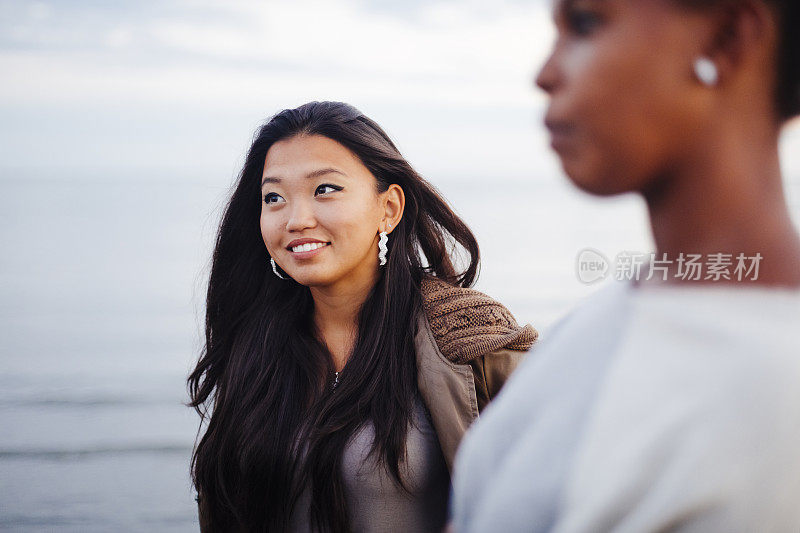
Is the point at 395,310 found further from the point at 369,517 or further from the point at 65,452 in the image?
the point at 65,452

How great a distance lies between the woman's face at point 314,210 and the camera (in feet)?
8.30

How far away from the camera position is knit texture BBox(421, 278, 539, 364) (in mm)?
2523

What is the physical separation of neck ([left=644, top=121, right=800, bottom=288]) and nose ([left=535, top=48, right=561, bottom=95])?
4.4 inches

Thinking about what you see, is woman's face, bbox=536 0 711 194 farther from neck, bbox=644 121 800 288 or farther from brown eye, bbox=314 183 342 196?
brown eye, bbox=314 183 342 196

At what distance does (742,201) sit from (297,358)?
7.47 feet

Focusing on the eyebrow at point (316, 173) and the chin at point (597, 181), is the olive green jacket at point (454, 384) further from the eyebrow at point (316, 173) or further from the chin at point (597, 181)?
the chin at point (597, 181)

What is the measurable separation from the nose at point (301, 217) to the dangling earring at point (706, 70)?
6.41 ft

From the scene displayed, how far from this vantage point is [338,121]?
2713 mm

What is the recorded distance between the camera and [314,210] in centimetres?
252

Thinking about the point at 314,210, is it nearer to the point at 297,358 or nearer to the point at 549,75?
the point at 297,358

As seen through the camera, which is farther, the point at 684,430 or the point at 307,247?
the point at 307,247

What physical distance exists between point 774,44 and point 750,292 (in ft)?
0.60

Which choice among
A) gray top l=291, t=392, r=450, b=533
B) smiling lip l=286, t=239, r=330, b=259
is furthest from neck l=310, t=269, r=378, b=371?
gray top l=291, t=392, r=450, b=533

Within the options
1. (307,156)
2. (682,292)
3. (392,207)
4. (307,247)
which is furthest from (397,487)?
(682,292)
